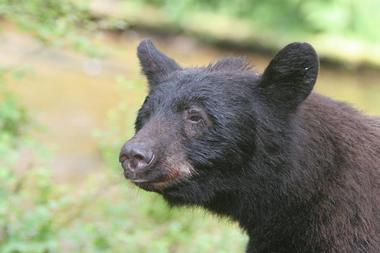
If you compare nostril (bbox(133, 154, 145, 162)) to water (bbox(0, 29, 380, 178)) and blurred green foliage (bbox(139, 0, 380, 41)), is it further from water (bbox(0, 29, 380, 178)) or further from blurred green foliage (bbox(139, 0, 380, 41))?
blurred green foliage (bbox(139, 0, 380, 41))

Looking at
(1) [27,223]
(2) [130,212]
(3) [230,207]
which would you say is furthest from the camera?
(2) [130,212]

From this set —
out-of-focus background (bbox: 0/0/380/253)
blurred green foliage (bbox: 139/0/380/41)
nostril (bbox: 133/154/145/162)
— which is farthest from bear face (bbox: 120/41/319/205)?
blurred green foliage (bbox: 139/0/380/41)

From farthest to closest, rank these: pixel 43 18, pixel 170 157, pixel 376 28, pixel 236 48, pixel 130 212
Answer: pixel 236 48 < pixel 376 28 < pixel 130 212 < pixel 43 18 < pixel 170 157

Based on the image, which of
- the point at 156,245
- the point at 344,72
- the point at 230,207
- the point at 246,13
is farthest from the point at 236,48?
the point at 230,207

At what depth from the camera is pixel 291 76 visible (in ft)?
14.3

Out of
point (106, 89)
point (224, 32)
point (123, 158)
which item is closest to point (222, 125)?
point (123, 158)

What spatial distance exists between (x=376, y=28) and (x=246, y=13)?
3261mm

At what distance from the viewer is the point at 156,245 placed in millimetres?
6020

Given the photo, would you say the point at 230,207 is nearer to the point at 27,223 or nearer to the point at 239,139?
the point at 239,139

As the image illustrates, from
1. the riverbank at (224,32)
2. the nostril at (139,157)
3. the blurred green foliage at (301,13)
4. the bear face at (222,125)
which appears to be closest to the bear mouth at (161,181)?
the bear face at (222,125)

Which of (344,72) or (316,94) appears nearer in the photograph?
(316,94)

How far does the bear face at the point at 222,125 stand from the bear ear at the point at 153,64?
1.29ft

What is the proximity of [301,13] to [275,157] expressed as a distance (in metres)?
13.5

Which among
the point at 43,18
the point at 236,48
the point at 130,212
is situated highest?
the point at 43,18
